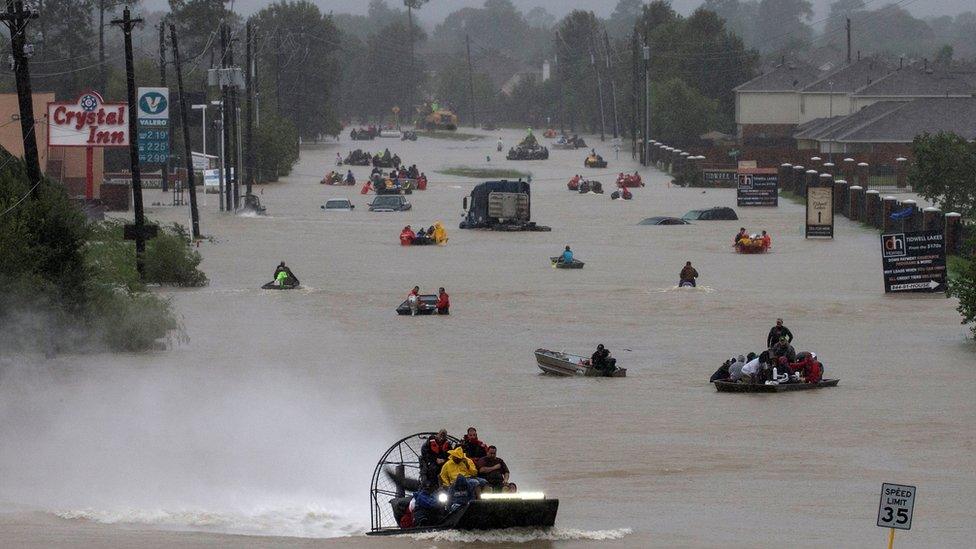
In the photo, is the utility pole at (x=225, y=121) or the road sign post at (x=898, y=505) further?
the utility pole at (x=225, y=121)

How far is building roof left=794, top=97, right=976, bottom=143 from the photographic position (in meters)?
99.4

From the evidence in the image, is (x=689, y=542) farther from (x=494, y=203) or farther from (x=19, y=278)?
(x=494, y=203)

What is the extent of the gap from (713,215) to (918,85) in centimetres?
4530

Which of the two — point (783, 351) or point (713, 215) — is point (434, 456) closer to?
point (783, 351)

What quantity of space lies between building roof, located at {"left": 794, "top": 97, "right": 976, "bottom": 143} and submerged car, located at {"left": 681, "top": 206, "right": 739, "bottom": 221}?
24783mm

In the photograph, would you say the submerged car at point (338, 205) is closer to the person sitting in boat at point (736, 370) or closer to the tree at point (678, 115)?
the tree at point (678, 115)

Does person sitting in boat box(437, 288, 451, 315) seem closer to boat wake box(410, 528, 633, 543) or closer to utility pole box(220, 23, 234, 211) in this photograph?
boat wake box(410, 528, 633, 543)

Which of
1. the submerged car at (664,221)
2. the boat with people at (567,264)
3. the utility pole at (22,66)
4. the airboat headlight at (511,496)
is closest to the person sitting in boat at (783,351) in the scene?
the airboat headlight at (511,496)

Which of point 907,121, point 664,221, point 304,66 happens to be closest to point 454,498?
point 664,221

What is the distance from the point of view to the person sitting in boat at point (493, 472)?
19.3 metres

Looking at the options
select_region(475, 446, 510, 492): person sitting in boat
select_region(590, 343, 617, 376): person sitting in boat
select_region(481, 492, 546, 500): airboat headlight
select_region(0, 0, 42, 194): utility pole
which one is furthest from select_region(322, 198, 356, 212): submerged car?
select_region(481, 492, 546, 500): airboat headlight

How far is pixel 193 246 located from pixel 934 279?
95.4ft

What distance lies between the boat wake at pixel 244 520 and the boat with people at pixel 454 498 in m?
0.75

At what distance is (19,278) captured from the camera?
33594 millimetres
